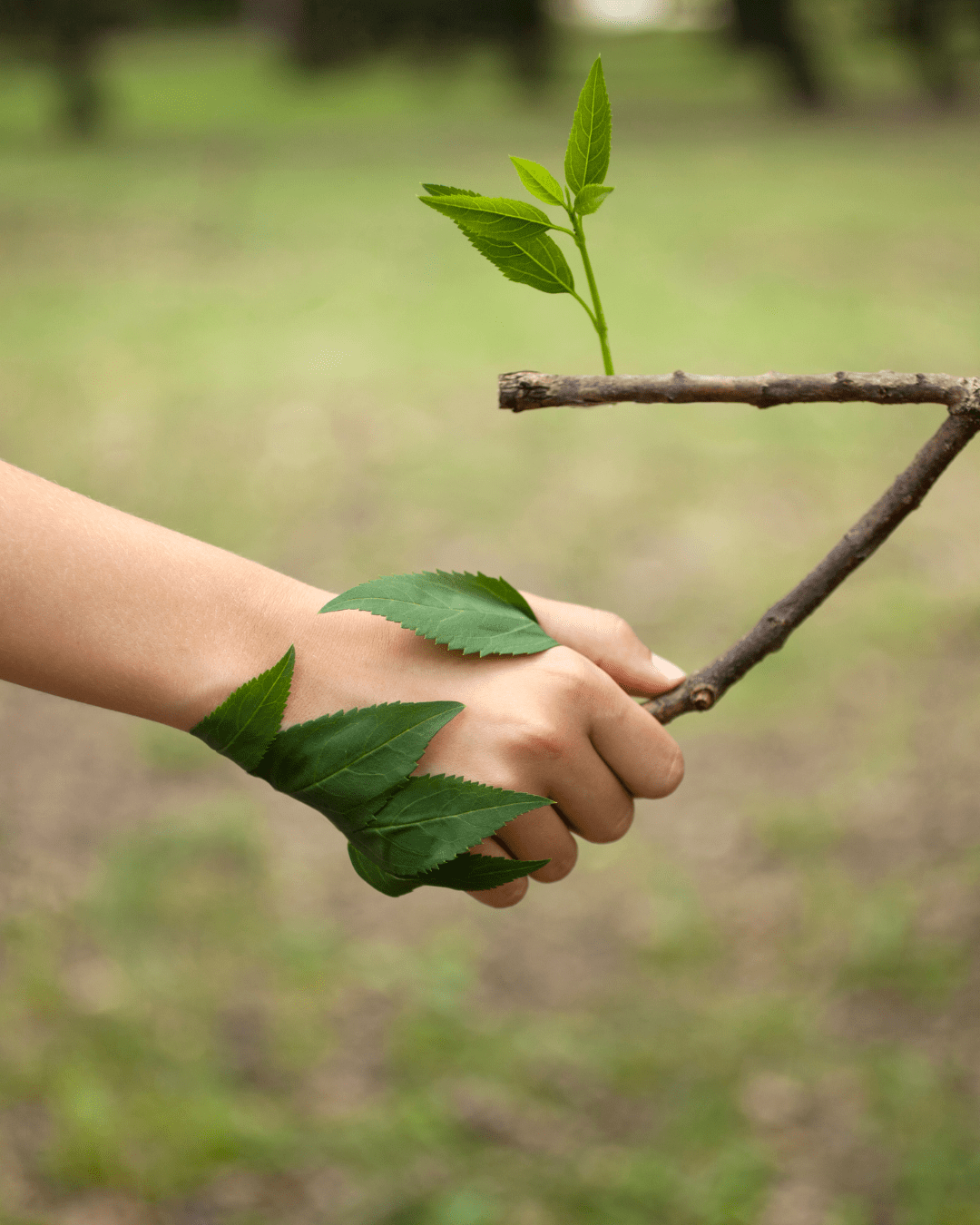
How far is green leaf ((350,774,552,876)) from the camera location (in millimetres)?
921

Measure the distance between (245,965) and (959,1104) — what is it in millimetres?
1984

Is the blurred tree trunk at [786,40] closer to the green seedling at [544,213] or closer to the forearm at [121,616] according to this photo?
the green seedling at [544,213]

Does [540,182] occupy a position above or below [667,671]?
above

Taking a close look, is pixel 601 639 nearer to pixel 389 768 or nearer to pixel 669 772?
pixel 669 772

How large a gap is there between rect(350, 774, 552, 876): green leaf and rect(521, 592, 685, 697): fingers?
284 millimetres

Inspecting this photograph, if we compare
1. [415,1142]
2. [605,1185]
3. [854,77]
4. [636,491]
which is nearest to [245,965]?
[415,1142]

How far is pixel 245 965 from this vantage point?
9.36ft

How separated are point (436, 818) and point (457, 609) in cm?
22

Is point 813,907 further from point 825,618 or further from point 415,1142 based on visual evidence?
point 825,618

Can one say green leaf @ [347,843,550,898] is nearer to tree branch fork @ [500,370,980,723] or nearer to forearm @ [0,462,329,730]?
forearm @ [0,462,329,730]

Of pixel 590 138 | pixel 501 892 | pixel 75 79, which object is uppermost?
pixel 75 79

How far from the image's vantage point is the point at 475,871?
956mm

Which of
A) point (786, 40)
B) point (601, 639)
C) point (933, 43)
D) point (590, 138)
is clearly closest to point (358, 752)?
point (601, 639)

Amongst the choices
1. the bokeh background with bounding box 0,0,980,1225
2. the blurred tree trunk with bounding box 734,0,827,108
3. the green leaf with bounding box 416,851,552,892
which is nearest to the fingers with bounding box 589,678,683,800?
the green leaf with bounding box 416,851,552,892
